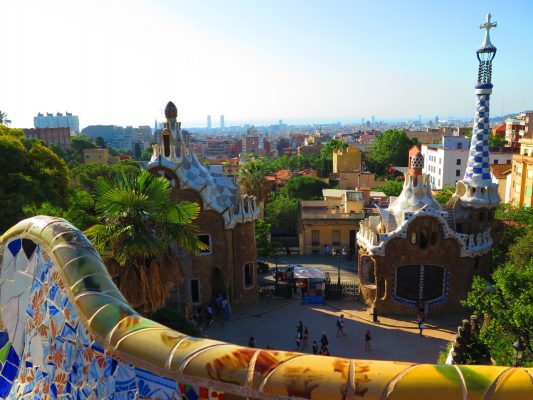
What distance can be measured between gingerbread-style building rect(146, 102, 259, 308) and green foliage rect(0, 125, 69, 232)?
4478mm

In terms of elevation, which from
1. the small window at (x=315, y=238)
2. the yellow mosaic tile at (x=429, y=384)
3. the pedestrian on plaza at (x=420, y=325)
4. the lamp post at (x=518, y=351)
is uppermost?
the yellow mosaic tile at (x=429, y=384)

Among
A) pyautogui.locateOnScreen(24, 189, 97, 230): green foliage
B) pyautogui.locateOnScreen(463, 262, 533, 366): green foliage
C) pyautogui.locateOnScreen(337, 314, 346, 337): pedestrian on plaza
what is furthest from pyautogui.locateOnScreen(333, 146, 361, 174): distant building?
pyautogui.locateOnScreen(463, 262, 533, 366): green foliage

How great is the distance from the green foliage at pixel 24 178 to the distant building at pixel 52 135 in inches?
3429

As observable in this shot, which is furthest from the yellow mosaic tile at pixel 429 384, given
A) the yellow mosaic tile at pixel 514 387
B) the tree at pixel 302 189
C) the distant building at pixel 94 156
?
the distant building at pixel 94 156

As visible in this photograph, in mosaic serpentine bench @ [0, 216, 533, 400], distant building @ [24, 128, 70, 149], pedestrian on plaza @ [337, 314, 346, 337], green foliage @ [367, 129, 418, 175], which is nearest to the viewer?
Result: mosaic serpentine bench @ [0, 216, 533, 400]

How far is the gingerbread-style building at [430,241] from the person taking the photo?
19.4m

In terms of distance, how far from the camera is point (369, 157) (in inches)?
2906

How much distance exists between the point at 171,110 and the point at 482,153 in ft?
46.5

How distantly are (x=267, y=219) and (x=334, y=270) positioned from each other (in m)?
9.98

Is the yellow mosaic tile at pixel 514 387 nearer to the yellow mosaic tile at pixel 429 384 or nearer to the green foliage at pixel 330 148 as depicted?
the yellow mosaic tile at pixel 429 384

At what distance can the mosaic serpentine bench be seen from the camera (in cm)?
242

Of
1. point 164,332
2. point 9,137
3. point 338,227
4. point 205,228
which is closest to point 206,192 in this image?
point 205,228

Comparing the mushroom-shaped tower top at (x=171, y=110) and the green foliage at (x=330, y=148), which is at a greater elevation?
the mushroom-shaped tower top at (x=171, y=110)

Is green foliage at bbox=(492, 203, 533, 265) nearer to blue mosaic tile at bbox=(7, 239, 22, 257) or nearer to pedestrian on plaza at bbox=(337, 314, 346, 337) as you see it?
pedestrian on plaza at bbox=(337, 314, 346, 337)
